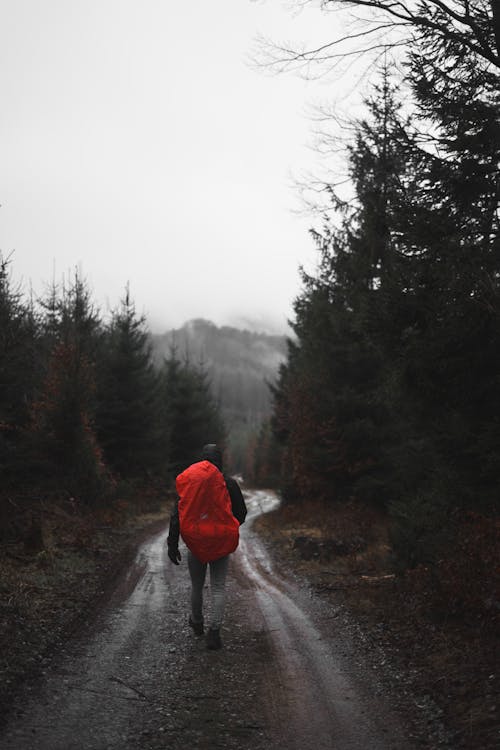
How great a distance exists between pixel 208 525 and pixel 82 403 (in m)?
13.3

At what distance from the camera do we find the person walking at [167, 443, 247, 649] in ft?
22.2

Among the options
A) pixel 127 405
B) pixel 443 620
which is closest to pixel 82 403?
pixel 127 405

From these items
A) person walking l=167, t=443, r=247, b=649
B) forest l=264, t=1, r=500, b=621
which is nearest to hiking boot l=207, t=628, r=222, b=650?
person walking l=167, t=443, r=247, b=649

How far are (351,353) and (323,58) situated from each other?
11163 millimetres

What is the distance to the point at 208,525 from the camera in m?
6.77

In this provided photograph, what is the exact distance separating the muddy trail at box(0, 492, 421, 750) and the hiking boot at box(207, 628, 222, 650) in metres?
0.11

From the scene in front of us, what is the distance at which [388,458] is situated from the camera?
698 inches

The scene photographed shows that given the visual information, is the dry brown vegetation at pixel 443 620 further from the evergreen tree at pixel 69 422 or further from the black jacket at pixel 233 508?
the evergreen tree at pixel 69 422

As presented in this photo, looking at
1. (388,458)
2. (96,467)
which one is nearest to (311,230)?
(388,458)

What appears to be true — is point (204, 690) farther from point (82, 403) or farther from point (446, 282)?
point (82, 403)

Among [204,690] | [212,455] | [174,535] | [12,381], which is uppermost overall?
[12,381]

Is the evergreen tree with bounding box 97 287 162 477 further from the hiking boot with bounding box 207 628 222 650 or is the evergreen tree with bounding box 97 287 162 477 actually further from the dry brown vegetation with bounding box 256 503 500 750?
the hiking boot with bounding box 207 628 222 650

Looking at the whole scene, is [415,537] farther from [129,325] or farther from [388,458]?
[129,325]

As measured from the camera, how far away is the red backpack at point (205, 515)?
6.76 meters
